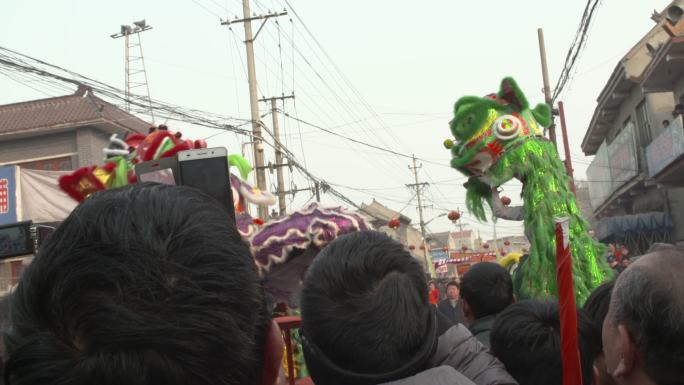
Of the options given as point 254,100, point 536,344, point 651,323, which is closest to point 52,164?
point 254,100

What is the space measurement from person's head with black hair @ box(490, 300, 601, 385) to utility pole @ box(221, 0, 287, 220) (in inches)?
530

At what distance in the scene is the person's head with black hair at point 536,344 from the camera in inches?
88.4

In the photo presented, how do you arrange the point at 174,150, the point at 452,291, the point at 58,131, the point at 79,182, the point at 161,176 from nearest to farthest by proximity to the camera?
the point at 161,176
the point at 174,150
the point at 79,182
the point at 452,291
the point at 58,131

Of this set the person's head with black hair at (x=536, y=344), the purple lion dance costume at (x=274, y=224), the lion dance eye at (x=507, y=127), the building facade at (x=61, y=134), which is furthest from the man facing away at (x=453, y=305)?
the building facade at (x=61, y=134)

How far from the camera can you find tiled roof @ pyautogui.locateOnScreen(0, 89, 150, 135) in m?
20.1

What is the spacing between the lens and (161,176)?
1860 millimetres

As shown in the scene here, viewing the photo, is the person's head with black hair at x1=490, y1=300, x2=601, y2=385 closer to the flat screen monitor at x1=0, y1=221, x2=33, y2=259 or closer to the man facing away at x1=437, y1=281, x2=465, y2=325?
the flat screen monitor at x1=0, y1=221, x2=33, y2=259

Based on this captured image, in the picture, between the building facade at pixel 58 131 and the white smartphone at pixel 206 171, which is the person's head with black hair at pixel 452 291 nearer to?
the white smartphone at pixel 206 171

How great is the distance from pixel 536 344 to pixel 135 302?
1.68m

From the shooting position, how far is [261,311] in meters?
0.98

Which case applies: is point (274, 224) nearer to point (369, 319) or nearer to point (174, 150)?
point (174, 150)

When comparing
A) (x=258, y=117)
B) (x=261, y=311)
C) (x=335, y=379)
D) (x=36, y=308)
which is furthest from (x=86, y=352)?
(x=258, y=117)

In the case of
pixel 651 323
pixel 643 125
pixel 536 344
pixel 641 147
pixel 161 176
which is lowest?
pixel 536 344

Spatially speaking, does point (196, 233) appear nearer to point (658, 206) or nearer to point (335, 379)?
point (335, 379)
